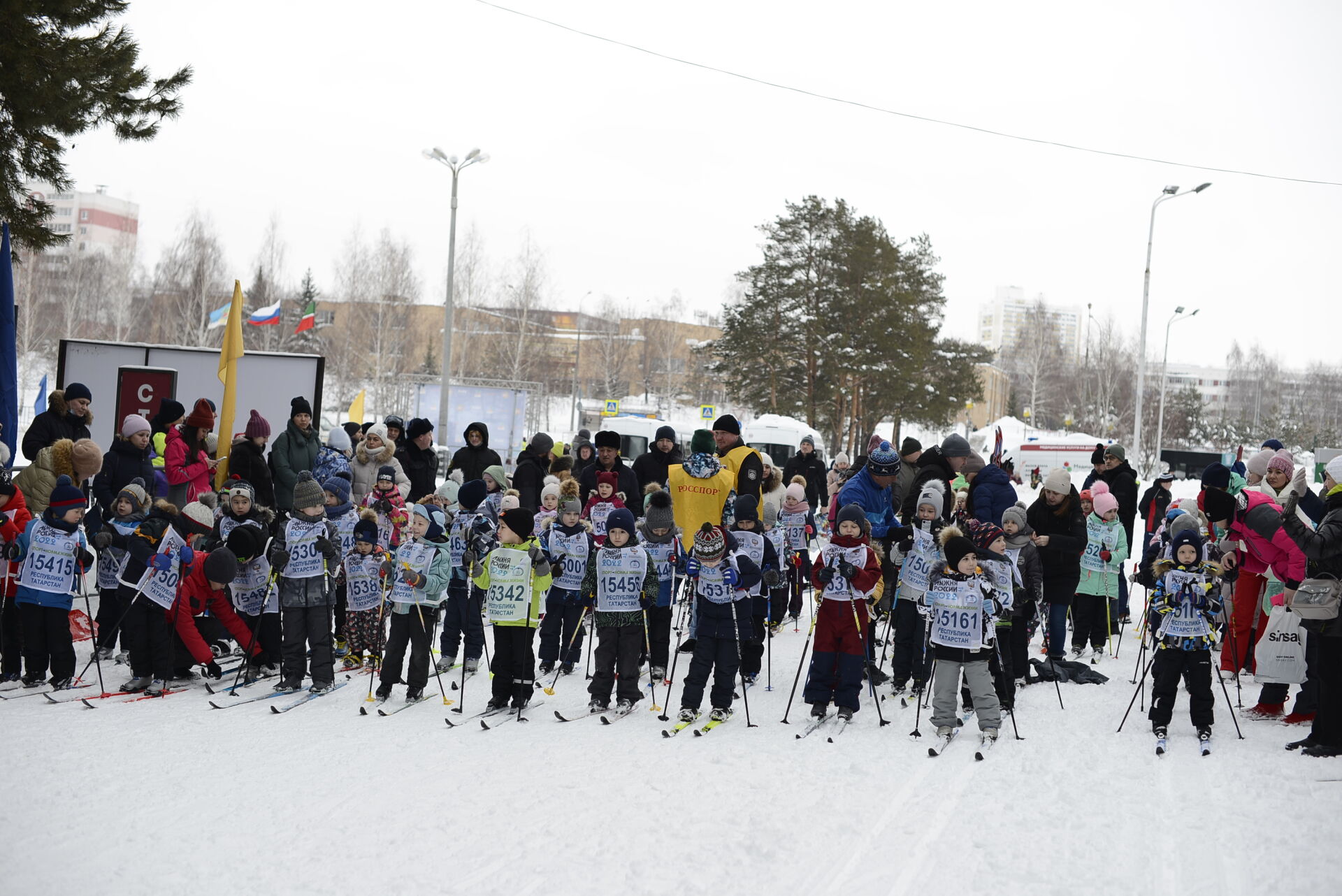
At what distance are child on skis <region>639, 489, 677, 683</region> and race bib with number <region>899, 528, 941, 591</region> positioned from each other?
1.83 meters

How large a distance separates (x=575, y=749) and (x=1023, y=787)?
8.92 feet

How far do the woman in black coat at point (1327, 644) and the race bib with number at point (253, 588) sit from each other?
744 centimetres

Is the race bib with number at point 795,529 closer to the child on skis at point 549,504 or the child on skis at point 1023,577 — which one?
the child on skis at point 549,504

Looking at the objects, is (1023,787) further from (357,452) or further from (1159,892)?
(357,452)

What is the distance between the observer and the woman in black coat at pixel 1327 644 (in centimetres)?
639

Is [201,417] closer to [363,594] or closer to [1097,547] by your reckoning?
[363,594]

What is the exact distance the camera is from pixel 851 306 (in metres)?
38.9

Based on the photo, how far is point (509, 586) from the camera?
7305 mm

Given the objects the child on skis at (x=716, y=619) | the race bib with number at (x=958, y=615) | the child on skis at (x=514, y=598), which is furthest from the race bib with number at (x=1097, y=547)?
the child on skis at (x=514, y=598)

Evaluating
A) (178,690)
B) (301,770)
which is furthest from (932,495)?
(178,690)

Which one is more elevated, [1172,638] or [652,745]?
[1172,638]

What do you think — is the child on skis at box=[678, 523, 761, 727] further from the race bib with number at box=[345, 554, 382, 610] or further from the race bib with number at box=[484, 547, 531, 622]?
the race bib with number at box=[345, 554, 382, 610]

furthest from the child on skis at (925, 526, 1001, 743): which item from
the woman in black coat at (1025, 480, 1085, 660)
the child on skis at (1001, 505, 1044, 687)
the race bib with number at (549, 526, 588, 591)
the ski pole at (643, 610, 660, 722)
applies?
the race bib with number at (549, 526, 588, 591)

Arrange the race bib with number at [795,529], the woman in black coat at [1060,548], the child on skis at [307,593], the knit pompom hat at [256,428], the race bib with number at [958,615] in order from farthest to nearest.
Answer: the race bib with number at [795,529], the knit pompom hat at [256,428], the woman in black coat at [1060,548], the child on skis at [307,593], the race bib with number at [958,615]
